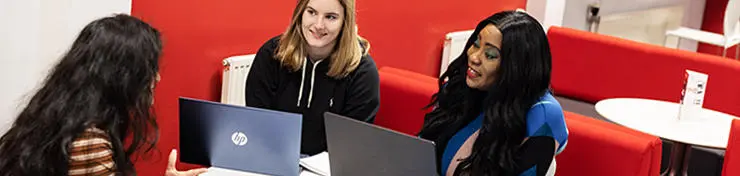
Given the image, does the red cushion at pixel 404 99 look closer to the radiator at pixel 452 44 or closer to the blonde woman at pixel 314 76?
the blonde woman at pixel 314 76

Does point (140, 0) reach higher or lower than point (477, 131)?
higher

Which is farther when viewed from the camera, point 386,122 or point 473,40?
point 386,122

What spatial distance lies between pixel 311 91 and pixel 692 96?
1.83 meters

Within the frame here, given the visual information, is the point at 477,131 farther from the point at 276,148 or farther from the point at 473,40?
the point at 276,148

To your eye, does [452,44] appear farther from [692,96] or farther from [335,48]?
[335,48]

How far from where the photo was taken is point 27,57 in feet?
11.1

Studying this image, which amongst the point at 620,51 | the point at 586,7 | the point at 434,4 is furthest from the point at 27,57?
the point at 586,7

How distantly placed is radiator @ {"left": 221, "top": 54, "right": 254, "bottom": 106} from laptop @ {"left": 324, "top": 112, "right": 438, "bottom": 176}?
4.53 ft

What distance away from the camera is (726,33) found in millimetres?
7836

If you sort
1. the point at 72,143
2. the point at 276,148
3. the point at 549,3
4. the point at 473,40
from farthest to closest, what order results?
the point at 549,3, the point at 473,40, the point at 276,148, the point at 72,143

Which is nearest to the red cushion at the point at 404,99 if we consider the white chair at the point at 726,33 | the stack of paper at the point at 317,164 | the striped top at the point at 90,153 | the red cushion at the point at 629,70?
the stack of paper at the point at 317,164

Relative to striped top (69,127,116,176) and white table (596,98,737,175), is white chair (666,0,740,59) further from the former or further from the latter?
striped top (69,127,116,176)

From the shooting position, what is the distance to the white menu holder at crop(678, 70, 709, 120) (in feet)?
14.7

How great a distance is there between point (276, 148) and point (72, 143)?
0.76 metres
